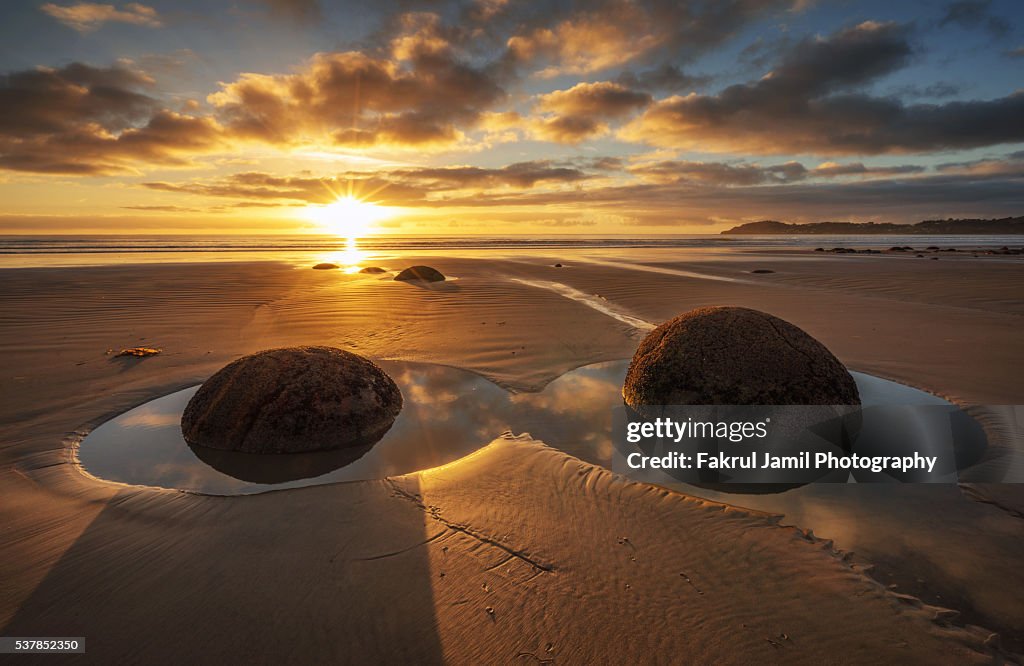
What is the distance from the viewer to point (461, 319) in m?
9.26

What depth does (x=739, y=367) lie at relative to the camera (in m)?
3.69

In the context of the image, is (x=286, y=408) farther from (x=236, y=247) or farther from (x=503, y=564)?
(x=236, y=247)

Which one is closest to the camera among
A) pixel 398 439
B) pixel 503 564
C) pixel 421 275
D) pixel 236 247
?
pixel 503 564

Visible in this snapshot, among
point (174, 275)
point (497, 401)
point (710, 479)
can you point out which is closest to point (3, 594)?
point (497, 401)

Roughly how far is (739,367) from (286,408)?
11.7ft

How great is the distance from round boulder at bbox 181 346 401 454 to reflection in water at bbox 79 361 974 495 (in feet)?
0.36

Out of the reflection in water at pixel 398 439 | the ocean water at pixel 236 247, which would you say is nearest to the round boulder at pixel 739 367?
the reflection in water at pixel 398 439

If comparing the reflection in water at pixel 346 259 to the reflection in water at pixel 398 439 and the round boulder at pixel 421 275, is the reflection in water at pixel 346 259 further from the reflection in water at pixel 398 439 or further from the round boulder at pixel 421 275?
the reflection in water at pixel 398 439

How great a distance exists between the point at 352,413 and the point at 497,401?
149cm

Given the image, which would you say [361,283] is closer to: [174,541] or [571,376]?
[571,376]

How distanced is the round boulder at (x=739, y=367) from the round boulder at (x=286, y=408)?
241cm

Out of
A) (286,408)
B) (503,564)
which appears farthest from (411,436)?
(503,564)

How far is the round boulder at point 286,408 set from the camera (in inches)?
148

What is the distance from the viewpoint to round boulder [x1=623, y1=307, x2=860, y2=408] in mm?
3627
